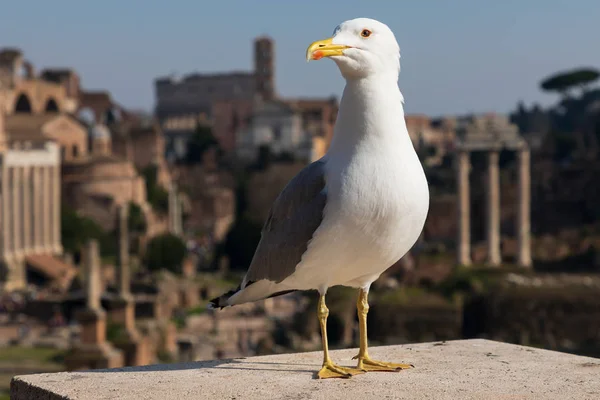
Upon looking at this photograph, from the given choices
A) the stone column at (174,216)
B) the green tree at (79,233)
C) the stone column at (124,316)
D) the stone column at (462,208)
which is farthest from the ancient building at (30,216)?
the stone column at (462,208)

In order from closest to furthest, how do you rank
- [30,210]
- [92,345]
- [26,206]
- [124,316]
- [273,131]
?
1. [92,345]
2. [124,316]
3. [26,206]
4. [30,210]
5. [273,131]

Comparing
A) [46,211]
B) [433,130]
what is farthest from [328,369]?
[433,130]

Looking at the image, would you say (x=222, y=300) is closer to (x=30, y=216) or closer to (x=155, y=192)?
(x=30, y=216)

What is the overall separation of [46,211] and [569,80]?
108 ft

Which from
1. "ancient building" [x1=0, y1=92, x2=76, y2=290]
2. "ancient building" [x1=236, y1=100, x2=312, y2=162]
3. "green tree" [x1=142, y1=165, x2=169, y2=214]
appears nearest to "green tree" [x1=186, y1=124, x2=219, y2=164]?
"ancient building" [x1=236, y1=100, x2=312, y2=162]

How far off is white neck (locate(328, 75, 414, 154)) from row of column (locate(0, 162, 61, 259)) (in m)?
37.7

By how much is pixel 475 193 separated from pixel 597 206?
16.8 feet

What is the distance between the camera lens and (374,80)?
14.3 feet

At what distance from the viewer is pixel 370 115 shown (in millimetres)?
4359

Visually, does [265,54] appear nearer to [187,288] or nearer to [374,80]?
[187,288]

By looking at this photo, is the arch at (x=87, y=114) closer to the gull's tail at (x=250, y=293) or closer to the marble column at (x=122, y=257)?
the marble column at (x=122, y=257)

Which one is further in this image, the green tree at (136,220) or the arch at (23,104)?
the arch at (23,104)

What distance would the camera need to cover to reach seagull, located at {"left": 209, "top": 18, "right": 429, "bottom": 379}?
14.0ft

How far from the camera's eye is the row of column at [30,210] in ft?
139
